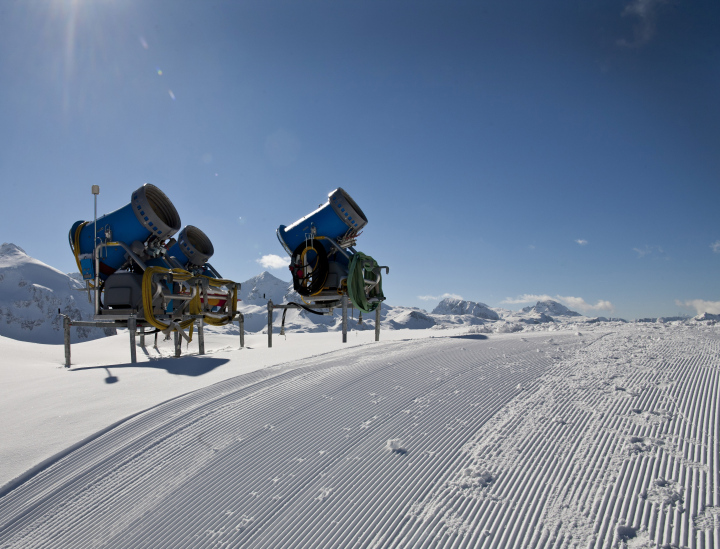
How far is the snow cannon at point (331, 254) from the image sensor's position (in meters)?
11.8

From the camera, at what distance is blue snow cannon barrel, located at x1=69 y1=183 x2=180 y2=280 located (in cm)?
1038

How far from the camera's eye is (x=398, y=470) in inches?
117

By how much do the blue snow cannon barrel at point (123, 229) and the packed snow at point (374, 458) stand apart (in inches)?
224

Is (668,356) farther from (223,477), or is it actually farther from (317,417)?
(223,477)

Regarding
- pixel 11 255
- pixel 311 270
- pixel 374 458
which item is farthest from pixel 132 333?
pixel 11 255

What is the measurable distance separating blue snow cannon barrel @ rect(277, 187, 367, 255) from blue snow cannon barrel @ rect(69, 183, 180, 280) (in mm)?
3496

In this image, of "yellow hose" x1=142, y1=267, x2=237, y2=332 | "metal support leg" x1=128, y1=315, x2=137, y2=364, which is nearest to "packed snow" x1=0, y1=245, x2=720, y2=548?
"metal support leg" x1=128, y1=315, x2=137, y2=364

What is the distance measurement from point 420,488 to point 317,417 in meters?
1.39

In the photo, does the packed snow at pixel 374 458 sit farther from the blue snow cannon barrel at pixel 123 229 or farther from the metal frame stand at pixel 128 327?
the blue snow cannon barrel at pixel 123 229

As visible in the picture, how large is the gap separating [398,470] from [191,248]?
13.5 meters

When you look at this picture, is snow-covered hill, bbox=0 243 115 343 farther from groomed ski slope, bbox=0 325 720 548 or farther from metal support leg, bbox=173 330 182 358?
groomed ski slope, bbox=0 325 720 548

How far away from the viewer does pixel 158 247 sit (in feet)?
35.7

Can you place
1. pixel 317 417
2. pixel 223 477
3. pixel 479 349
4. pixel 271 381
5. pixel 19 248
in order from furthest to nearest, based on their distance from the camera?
pixel 19 248, pixel 479 349, pixel 271 381, pixel 317 417, pixel 223 477

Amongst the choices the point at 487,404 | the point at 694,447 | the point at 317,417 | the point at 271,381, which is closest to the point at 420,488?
the point at 317,417
